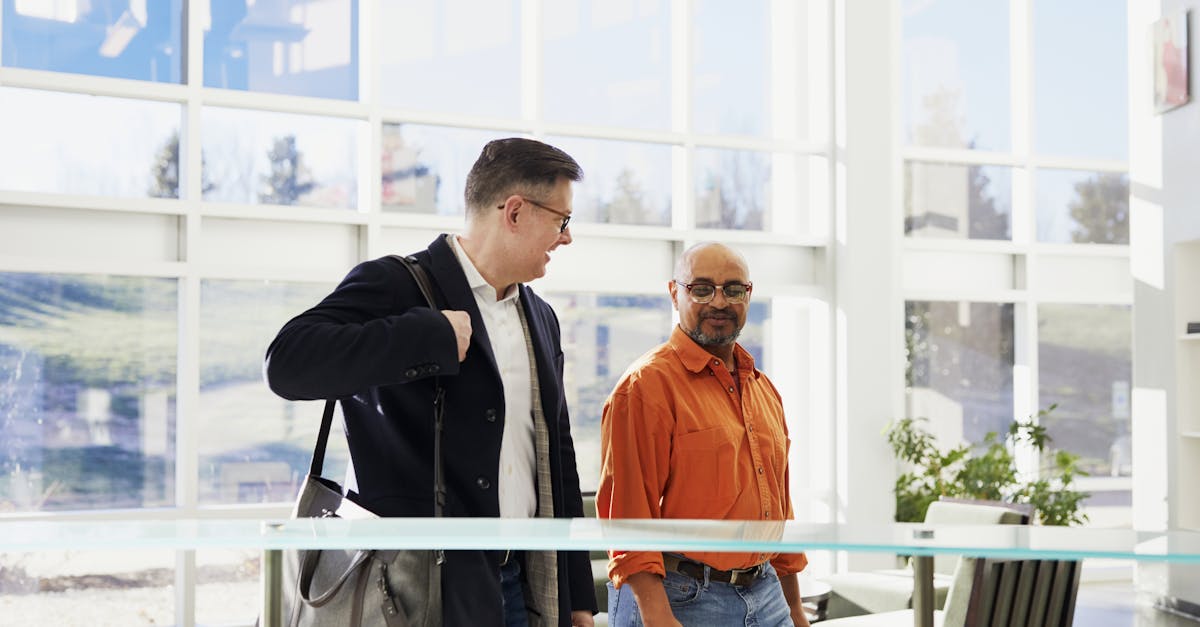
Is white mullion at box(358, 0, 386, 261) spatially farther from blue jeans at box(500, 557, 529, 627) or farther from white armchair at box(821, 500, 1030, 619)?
blue jeans at box(500, 557, 529, 627)

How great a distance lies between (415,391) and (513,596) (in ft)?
1.31

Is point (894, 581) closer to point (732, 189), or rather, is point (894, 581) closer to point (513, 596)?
point (732, 189)

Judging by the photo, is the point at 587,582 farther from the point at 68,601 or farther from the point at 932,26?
the point at 932,26

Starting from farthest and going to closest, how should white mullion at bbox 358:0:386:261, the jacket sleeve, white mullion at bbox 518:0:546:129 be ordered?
white mullion at bbox 518:0:546:129 → white mullion at bbox 358:0:386:261 → the jacket sleeve

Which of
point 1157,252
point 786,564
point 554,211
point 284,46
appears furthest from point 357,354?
point 1157,252

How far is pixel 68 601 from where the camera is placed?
6633 mm

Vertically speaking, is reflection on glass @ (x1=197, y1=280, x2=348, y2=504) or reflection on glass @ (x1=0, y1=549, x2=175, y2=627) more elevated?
reflection on glass @ (x1=197, y1=280, x2=348, y2=504)

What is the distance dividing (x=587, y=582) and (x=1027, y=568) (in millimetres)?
919

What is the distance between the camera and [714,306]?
275 cm

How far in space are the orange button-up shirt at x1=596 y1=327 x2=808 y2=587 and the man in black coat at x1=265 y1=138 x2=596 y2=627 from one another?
1.07ft

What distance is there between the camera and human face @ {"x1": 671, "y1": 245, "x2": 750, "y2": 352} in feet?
9.00

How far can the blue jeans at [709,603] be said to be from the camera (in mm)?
2510

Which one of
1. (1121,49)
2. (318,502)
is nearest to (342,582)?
(318,502)

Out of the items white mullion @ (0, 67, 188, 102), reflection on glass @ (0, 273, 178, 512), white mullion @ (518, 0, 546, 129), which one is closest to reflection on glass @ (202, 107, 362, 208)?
white mullion @ (0, 67, 188, 102)
